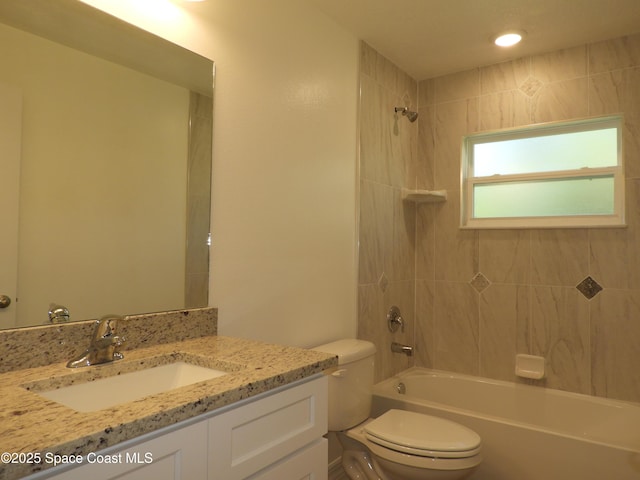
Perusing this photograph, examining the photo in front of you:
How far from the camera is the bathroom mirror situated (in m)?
1.11

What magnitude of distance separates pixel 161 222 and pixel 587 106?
7.94 ft

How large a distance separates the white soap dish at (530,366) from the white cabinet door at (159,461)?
2265 mm

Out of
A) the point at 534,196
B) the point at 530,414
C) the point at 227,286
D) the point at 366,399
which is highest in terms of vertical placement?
the point at 534,196

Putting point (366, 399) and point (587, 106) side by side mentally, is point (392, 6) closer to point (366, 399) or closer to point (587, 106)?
point (587, 106)

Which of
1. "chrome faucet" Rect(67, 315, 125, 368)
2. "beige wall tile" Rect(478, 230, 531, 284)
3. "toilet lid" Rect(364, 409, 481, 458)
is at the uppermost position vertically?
"beige wall tile" Rect(478, 230, 531, 284)

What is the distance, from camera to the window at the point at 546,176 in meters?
2.49

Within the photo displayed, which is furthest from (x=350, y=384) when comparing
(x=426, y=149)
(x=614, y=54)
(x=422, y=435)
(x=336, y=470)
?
(x=614, y=54)

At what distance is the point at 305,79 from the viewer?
2078 millimetres

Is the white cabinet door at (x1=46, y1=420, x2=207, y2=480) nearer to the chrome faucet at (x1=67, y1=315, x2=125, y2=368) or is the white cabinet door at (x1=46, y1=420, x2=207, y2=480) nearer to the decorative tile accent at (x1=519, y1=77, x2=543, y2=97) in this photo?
the chrome faucet at (x1=67, y1=315, x2=125, y2=368)

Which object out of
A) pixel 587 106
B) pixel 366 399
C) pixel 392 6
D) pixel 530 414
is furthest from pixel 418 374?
pixel 392 6

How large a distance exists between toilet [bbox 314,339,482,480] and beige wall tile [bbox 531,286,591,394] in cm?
98

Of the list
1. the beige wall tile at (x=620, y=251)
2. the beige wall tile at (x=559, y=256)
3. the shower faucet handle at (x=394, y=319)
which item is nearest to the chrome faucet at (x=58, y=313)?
the shower faucet handle at (x=394, y=319)

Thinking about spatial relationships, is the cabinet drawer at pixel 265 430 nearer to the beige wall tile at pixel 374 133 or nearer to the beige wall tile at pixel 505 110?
the beige wall tile at pixel 374 133

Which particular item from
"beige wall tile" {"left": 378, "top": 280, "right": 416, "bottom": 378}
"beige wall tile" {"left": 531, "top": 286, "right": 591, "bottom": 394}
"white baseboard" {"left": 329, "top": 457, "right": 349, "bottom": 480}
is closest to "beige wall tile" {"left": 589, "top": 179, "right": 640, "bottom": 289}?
"beige wall tile" {"left": 531, "top": 286, "right": 591, "bottom": 394}
